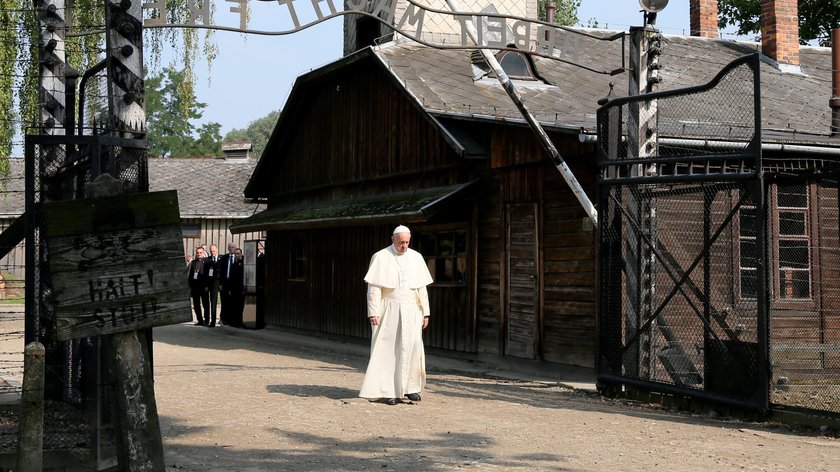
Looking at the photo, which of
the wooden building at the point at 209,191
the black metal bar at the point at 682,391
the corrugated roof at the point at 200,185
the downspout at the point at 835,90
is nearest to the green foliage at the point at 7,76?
the black metal bar at the point at 682,391

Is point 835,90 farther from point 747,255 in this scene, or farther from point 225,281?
point 225,281

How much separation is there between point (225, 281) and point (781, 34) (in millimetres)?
13703

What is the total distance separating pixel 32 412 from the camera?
6066 millimetres

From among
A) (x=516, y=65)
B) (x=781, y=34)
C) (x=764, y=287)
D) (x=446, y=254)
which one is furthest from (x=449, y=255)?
(x=781, y=34)

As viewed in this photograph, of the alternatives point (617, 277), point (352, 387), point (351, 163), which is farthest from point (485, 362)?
point (351, 163)

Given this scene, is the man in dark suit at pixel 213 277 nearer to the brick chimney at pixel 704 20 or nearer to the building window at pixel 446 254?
the building window at pixel 446 254

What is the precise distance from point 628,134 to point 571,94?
19.4 ft

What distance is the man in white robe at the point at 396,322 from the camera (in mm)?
11922

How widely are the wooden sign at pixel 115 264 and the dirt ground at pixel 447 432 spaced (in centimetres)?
206

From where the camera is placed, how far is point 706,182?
35.7ft

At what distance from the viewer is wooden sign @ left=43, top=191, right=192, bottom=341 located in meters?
6.04

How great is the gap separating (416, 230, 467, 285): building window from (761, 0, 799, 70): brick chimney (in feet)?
27.3

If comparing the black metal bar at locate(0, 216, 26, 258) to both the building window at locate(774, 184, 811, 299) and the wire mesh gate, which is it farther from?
the building window at locate(774, 184, 811, 299)

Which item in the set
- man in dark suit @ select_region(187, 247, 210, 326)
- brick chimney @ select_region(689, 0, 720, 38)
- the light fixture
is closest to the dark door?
the light fixture
